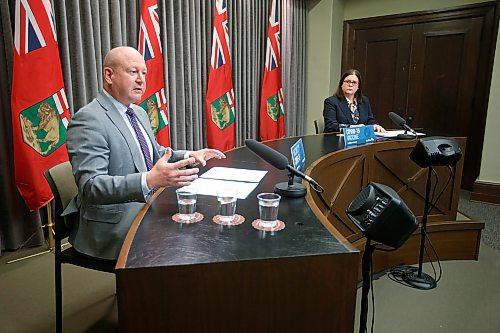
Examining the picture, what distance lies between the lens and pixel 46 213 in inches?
103

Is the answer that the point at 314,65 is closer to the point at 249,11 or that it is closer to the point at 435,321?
the point at 249,11

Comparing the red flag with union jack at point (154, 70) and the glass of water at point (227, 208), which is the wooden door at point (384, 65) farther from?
the glass of water at point (227, 208)

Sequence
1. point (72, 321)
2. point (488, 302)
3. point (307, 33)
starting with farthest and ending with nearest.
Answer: point (307, 33) → point (488, 302) → point (72, 321)

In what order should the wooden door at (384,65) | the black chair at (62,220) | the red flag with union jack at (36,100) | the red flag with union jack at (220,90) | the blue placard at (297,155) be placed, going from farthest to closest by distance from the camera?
Answer: 1. the wooden door at (384,65)
2. the red flag with union jack at (220,90)
3. the red flag with union jack at (36,100)
4. the blue placard at (297,155)
5. the black chair at (62,220)

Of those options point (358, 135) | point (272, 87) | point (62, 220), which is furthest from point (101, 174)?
point (272, 87)

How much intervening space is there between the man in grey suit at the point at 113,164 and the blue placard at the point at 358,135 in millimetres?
1064

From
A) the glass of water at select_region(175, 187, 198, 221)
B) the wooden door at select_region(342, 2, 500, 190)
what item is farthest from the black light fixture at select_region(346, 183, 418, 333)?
the wooden door at select_region(342, 2, 500, 190)

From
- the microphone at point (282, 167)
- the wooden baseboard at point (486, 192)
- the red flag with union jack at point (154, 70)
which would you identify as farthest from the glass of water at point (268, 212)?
the wooden baseboard at point (486, 192)

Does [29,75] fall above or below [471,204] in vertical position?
above

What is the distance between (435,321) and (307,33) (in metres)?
3.95

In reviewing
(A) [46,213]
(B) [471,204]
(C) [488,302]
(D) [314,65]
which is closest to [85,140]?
(A) [46,213]

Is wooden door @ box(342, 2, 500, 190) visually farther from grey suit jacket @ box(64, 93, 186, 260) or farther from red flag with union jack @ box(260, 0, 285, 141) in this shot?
grey suit jacket @ box(64, 93, 186, 260)

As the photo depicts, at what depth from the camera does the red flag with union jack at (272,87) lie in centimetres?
429

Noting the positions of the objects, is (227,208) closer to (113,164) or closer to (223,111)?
(113,164)
